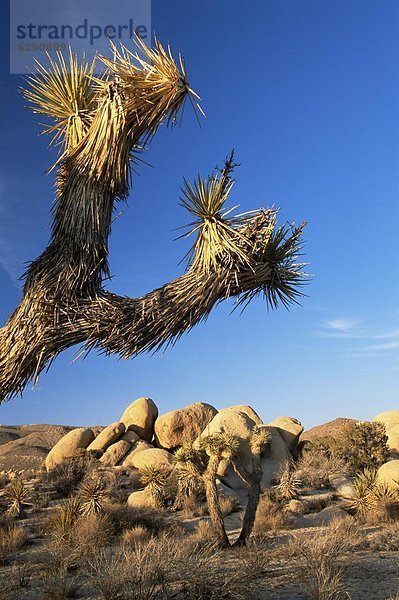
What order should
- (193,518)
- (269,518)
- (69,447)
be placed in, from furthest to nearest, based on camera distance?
(69,447) < (193,518) < (269,518)

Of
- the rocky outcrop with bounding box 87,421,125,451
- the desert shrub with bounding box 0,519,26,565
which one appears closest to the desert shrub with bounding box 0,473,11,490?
the rocky outcrop with bounding box 87,421,125,451

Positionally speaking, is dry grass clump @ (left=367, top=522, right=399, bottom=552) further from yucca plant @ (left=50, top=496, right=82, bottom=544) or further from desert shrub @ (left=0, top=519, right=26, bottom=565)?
desert shrub @ (left=0, top=519, right=26, bottom=565)

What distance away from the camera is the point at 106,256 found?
383 inches

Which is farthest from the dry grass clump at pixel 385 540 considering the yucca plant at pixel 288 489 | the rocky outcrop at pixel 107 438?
the rocky outcrop at pixel 107 438

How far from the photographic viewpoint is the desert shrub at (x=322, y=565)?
7.07 meters

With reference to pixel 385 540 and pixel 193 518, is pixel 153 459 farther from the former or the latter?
pixel 385 540

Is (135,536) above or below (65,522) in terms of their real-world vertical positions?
below

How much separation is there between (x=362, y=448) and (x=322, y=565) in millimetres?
16097

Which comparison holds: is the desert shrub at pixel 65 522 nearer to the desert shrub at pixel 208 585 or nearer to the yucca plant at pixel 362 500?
the desert shrub at pixel 208 585

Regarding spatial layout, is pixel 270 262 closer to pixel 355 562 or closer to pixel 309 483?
pixel 355 562

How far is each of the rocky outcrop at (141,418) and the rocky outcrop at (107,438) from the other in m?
0.66

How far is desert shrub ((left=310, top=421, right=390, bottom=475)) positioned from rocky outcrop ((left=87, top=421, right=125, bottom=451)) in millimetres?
8824

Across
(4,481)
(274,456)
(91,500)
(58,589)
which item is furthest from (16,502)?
(274,456)

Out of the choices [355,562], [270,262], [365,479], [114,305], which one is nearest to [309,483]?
[365,479]
